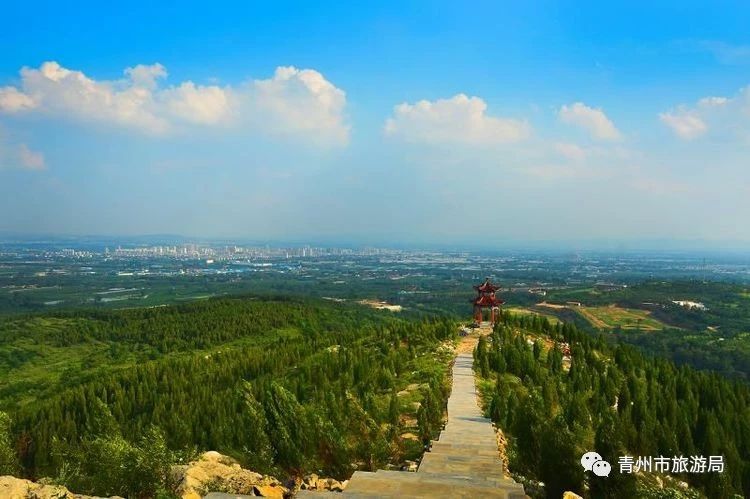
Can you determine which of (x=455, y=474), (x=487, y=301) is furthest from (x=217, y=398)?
(x=487, y=301)

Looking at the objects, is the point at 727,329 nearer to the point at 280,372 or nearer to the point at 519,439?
the point at 280,372

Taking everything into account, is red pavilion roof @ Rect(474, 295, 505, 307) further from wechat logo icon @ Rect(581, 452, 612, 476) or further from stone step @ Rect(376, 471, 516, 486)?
stone step @ Rect(376, 471, 516, 486)

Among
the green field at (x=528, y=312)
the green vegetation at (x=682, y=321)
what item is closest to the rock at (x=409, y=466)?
the green vegetation at (x=682, y=321)

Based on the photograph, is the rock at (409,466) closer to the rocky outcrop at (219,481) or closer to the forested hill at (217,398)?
the forested hill at (217,398)

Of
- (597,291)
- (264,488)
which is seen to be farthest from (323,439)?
(597,291)

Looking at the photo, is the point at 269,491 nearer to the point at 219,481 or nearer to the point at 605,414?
the point at 219,481

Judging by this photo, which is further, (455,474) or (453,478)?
(455,474)
